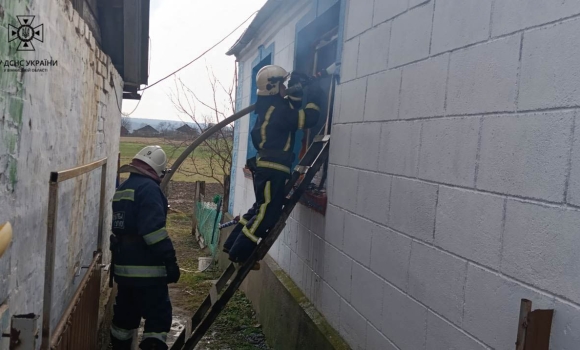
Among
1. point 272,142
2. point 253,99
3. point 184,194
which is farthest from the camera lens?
point 184,194

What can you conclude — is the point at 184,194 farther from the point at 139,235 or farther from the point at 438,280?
the point at 438,280

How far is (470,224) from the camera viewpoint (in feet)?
7.28

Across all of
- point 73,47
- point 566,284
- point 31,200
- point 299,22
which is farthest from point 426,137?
point 299,22

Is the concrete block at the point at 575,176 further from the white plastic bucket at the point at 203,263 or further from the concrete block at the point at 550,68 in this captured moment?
the white plastic bucket at the point at 203,263

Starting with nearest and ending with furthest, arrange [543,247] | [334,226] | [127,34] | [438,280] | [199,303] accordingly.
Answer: [543,247] < [438,280] < [334,226] < [127,34] < [199,303]

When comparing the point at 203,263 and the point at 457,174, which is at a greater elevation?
the point at 457,174

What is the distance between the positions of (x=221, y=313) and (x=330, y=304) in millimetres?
2903

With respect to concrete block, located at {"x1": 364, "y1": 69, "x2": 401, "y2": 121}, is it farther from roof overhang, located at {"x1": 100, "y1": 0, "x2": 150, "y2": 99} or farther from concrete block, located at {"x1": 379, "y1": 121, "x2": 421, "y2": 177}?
roof overhang, located at {"x1": 100, "y1": 0, "x2": 150, "y2": 99}

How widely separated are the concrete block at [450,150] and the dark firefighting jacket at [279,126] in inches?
71.8

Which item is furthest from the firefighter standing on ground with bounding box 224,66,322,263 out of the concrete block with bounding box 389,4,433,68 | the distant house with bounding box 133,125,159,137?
the distant house with bounding box 133,125,159,137

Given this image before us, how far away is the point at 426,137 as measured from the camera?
104 inches

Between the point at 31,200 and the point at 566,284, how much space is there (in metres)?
2.13

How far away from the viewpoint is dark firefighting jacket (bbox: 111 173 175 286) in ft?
14.1

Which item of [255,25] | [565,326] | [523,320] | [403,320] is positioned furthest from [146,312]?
[255,25]
